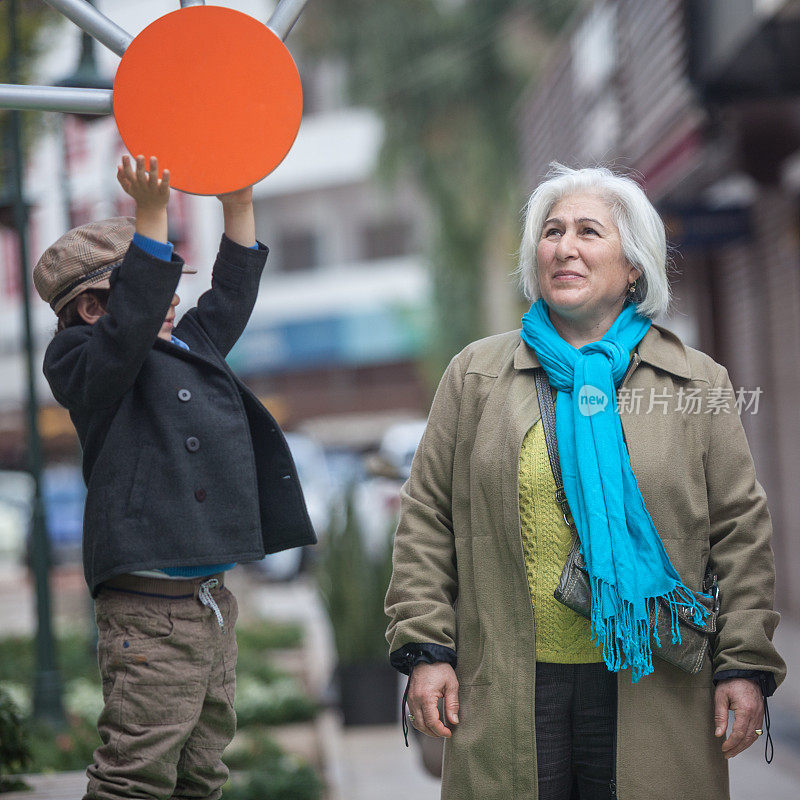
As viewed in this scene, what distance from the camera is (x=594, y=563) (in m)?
2.32

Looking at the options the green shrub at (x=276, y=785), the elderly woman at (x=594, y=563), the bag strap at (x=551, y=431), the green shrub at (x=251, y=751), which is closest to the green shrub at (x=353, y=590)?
the green shrub at (x=251, y=751)

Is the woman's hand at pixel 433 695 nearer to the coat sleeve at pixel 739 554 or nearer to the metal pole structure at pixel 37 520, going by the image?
the coat sleeve at pixel 739 554

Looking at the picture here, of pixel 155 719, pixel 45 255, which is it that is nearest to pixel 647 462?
pixel 155 719

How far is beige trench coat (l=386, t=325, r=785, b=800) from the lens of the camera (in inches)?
92.8

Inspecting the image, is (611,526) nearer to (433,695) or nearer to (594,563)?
(594,563)

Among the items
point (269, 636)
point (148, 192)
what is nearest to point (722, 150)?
point (269, 636)

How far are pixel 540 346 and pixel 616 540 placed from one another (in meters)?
0.47

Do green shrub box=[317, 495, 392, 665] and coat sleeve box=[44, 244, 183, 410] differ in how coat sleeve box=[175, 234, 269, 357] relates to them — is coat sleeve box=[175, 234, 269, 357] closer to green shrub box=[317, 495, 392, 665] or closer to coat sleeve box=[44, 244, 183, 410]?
coat sleeve box=[44, 244, 183, 410]

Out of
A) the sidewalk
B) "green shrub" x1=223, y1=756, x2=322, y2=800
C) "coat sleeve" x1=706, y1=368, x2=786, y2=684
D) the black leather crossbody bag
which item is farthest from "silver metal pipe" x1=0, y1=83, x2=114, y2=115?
the sidewalk

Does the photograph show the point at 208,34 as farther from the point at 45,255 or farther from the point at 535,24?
the point at 535,24

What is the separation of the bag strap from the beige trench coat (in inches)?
0.8

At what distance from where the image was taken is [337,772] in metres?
5.19

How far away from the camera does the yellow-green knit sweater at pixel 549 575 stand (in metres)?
2.40

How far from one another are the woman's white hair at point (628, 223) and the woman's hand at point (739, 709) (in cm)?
84
